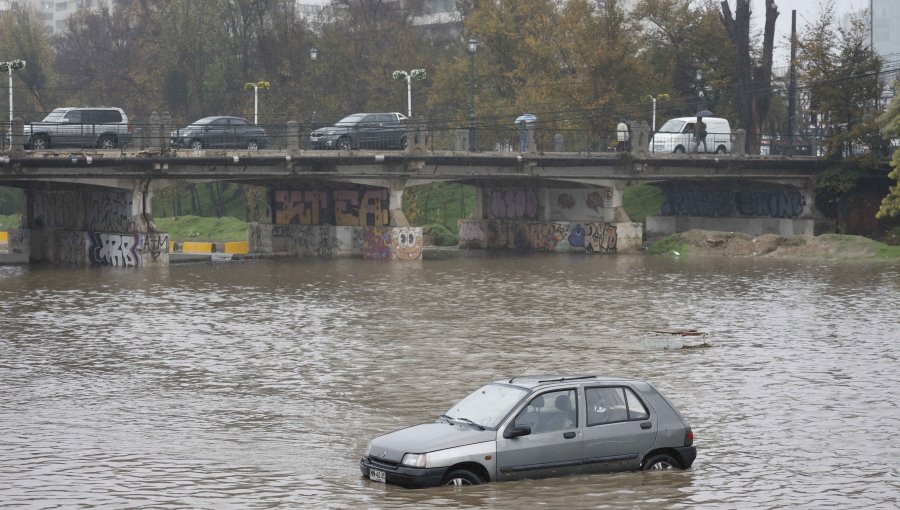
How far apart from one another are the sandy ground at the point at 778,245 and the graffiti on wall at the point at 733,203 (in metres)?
9.28

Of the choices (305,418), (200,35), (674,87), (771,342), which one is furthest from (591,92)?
(305,418)

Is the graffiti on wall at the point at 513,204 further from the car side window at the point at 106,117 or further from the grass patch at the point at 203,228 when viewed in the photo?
the car side window at the point at 106,117

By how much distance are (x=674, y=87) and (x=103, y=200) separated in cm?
4773

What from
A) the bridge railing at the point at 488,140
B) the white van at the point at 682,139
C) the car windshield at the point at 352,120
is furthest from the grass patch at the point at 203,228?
the white van at the point at 682,139

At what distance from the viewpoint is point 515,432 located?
1648 cm

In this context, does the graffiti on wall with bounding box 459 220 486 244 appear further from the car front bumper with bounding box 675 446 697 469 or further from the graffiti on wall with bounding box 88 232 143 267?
the car front bumper with bounding box 675 446 697 469

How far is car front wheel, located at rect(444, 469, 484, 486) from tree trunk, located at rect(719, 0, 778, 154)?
68.5m

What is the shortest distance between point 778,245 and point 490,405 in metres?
53.1

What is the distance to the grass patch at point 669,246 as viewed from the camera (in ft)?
231

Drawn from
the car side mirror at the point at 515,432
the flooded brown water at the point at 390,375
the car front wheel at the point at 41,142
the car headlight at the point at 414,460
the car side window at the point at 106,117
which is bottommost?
the flooded brown water at the point at 390,375

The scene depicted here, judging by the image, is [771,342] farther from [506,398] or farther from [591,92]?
[591,92]

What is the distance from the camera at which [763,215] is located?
8025 centimetres

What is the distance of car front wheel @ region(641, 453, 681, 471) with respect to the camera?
17484mm

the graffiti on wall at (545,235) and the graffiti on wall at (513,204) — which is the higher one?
the graffiti on wall at (513,204)
